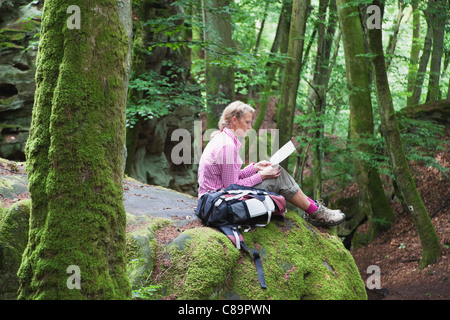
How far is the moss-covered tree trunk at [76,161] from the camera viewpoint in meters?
2.69

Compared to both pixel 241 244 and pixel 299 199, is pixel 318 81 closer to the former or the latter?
pixel 299 199

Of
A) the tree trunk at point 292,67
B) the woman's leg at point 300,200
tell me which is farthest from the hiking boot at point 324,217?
the tree trunk at point 292,67

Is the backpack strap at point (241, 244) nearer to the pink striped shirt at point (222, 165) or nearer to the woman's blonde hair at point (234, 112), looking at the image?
the pink striped shirt at point (222, 165)

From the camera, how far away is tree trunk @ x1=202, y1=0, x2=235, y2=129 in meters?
8.80

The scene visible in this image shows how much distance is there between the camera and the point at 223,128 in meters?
4.82

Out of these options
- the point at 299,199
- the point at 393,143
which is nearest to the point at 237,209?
the point at 299,199

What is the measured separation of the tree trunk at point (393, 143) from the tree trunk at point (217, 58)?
118 inches

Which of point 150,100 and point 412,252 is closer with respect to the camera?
point 150,100

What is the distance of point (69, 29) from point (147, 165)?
1063 cm

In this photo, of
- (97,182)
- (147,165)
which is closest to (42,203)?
(97,182)

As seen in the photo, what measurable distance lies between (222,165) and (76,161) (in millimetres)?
2174

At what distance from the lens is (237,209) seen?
4.22 m
